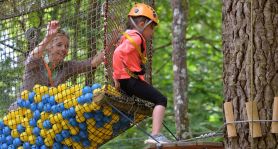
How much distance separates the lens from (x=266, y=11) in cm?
380

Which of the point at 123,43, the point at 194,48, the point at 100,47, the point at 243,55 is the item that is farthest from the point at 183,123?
the point at 194,48

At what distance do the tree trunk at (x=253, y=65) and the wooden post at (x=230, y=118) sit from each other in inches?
0.9

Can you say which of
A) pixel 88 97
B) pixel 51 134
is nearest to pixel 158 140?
pixel 88 97

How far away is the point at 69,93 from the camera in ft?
15.8

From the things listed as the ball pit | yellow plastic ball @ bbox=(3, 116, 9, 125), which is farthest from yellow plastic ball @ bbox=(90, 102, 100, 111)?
yellow plastic ball @ bbox=(3, 116, 9, 125)

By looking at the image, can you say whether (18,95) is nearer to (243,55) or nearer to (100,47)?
(100,47)

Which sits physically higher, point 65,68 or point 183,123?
point 65,68

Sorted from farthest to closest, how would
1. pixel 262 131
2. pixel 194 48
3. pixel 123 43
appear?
pixel 194 48 → pixel 123 43 → pixel 262 131

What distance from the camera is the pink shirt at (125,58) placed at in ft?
15.4

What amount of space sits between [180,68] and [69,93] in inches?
93.9

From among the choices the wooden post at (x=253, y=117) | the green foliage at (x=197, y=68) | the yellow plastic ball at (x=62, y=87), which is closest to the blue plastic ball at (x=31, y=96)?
the yellow plastic ball at (x=62, y=87)

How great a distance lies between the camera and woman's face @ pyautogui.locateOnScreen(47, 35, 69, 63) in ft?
17.3

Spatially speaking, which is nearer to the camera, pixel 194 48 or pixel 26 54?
pixel 26 54

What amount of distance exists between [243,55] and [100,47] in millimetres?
1818
